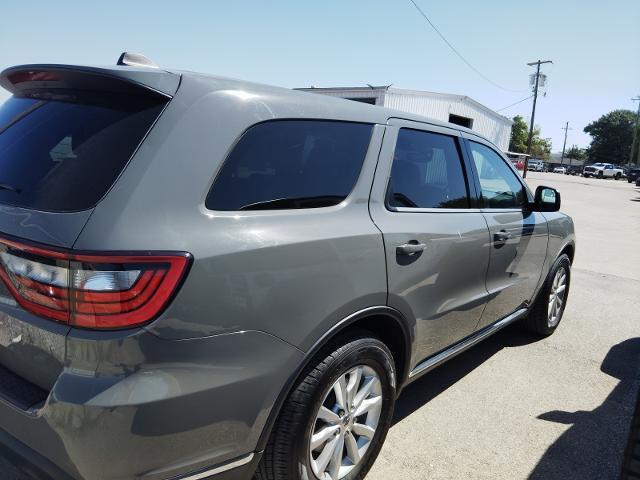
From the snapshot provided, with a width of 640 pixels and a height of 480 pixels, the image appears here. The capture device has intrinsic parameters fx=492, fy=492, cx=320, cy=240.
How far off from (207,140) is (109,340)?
0.72 metres

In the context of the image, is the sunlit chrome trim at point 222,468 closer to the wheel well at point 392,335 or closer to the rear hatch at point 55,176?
the rear hatch at point 55,176

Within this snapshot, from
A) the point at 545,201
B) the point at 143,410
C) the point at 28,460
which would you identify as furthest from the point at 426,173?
the point at 28,460

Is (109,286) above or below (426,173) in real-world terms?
below

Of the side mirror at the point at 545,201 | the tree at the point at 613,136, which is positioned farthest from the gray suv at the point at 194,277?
the tree at the point at 613,136

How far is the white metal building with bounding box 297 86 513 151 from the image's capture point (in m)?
24.1

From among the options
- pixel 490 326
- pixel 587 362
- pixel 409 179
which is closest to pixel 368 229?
pixel 409 179

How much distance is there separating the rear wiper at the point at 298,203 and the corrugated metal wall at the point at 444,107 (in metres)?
20.3

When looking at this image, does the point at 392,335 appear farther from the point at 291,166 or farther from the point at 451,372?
the point at 451,372

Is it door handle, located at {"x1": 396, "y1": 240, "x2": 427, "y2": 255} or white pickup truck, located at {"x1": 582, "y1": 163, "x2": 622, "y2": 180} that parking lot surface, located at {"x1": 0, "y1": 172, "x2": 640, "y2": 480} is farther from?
white pickup truck, located at {"x1": 582, "y1": 163, "x2": 622, "y2": 180}

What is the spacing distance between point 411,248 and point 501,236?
46.1 inches

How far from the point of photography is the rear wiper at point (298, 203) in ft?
5.92

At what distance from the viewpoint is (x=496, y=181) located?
3586 mm

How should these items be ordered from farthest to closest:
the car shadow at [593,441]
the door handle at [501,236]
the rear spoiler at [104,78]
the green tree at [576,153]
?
1. the green tree at [576,153]
2. the door handle at [501,236]
3. the car shadow at [593,441]
4. the rear spoiler at [104,78]

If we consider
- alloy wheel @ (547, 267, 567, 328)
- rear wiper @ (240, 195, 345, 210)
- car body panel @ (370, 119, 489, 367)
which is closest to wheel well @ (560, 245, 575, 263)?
alloy wheel @ (547, 267, 567, 328)
